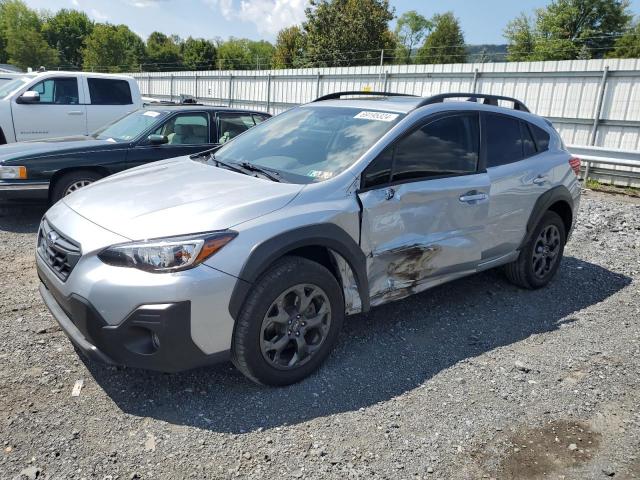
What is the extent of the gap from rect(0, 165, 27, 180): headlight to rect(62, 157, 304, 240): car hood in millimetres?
3106

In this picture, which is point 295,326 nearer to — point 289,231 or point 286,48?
point 289,231

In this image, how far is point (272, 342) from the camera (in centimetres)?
302

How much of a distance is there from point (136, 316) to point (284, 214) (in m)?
0.96

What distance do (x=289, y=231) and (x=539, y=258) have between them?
3.06 meters

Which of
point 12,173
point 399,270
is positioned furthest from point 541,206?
point 12,173

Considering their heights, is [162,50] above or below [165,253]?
above

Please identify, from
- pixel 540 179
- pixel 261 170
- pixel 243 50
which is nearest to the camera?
pixel 261 170

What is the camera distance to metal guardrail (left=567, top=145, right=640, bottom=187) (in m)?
9.51

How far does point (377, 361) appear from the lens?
3.54 m

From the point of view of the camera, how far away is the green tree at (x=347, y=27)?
39.0 meters

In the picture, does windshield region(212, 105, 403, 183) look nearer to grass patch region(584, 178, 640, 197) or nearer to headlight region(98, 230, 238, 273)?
headlight region(98, 230, 238, 273)

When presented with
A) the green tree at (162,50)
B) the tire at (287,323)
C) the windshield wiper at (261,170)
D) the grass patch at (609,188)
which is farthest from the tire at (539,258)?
the green tree at (162,50)

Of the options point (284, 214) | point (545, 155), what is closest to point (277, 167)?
point (284, 214)

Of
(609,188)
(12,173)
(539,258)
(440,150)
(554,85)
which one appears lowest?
(609,188)
